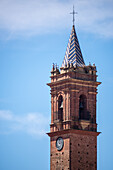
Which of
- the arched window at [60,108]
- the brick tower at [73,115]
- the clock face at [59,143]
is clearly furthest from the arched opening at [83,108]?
the clock face at [59,143]

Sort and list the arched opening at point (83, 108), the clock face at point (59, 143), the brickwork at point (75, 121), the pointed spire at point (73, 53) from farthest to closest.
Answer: the pointed spire at point (73, 53), the arched opening at point (83, 108), the clock face at point (59, 143), the brickwork at point (75, 121)

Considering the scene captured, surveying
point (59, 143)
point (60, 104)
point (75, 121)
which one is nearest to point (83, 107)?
point (75, 121)

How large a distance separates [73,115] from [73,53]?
359 inches

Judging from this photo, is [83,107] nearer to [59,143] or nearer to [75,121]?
[75,121]

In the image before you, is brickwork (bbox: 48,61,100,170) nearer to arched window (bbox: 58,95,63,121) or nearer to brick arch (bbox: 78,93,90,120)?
brick arch (bbox: 78,93,90,120)

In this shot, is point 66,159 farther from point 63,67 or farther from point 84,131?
point 63,67

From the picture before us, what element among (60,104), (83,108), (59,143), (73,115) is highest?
(60,104)

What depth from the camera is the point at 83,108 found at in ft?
355

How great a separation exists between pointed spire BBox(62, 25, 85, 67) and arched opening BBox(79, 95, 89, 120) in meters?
4.63

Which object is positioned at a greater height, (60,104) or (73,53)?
(73,53)

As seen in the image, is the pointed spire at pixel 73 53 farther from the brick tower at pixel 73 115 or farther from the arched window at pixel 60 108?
the arched window at pixel 60 108

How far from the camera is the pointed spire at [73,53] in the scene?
109 m

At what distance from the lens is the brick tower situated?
4166 inches

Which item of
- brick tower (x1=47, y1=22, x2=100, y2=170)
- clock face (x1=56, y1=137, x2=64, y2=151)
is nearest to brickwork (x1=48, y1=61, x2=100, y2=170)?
brick tower (x1=47, y1=22, x2=100, y2=170)
